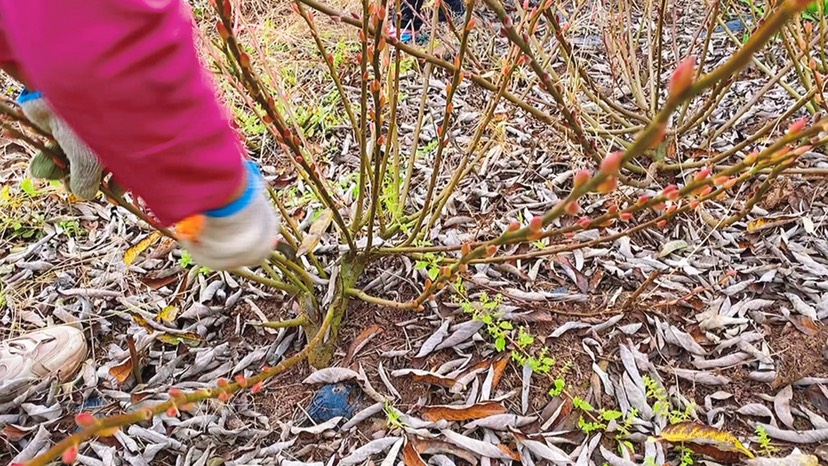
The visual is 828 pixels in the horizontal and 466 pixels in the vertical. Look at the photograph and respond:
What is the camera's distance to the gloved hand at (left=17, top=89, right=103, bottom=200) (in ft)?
3.52

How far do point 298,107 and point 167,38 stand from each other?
Result: 175 cm

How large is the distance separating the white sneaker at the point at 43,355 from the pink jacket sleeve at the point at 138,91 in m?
0.95

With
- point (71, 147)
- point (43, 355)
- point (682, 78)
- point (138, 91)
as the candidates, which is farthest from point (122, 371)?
point (682, 78)

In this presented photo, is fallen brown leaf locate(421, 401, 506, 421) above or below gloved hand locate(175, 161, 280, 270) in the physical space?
below

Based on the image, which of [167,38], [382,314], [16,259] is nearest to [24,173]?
[16,259]

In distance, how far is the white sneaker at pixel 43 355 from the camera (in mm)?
1598

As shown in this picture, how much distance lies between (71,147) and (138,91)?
35 centimetres

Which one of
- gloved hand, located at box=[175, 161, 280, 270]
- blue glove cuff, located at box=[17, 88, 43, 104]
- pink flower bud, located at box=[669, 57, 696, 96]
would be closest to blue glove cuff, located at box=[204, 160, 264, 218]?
gloved hand, located at box=[175, 161, 280, 270]

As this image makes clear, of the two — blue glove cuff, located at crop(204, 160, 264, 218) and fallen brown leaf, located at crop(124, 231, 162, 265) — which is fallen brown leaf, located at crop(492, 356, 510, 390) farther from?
fallen brown leaf, located at crop(124, 231, 162, 265)

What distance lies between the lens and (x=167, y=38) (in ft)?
2.72

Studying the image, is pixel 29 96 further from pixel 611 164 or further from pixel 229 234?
pixel 611 164

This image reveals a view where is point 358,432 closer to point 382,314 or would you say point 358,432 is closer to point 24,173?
point 382,314

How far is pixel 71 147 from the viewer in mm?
1074

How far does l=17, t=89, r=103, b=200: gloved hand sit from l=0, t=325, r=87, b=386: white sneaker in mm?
700
